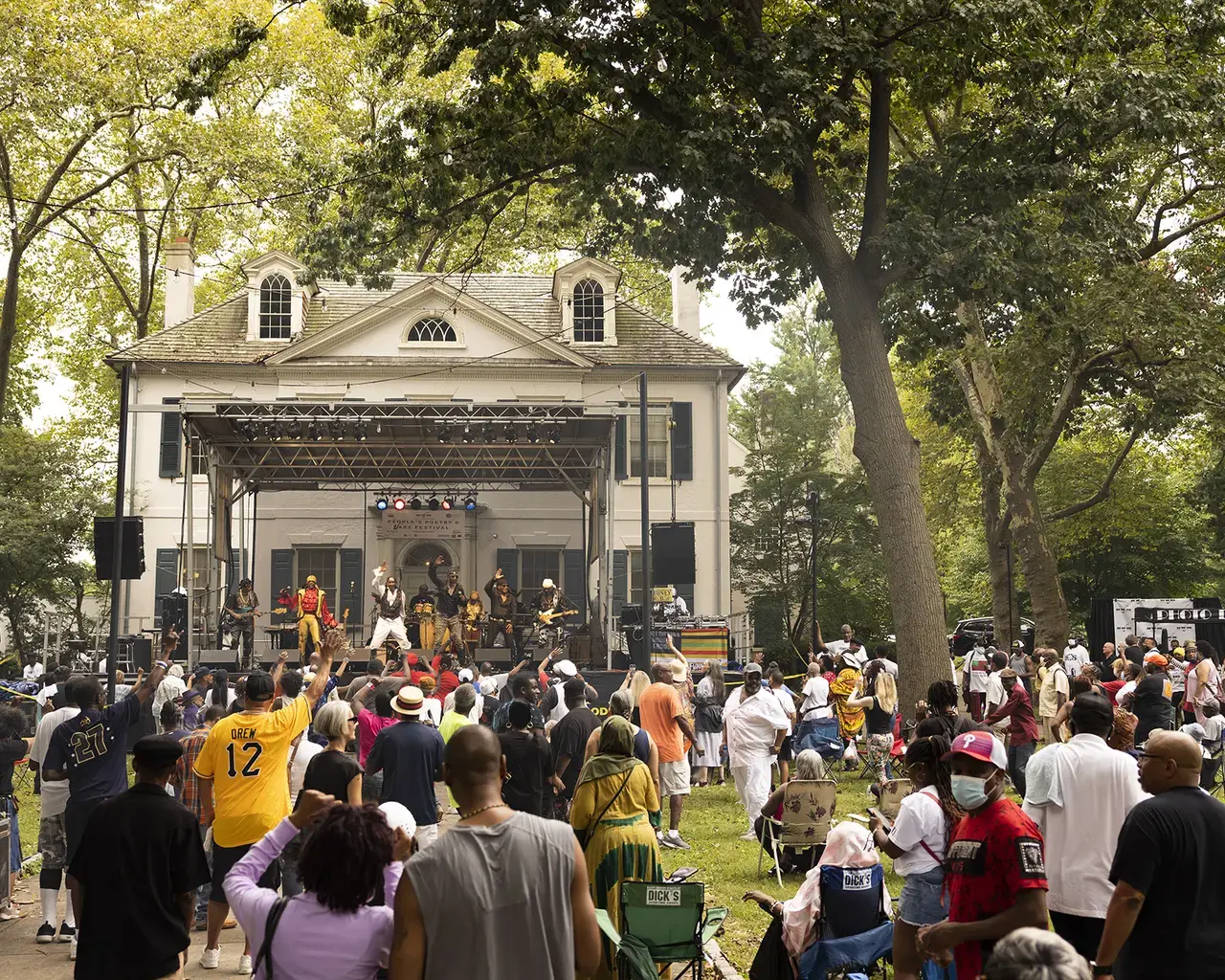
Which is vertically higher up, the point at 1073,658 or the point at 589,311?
the point at 589,311

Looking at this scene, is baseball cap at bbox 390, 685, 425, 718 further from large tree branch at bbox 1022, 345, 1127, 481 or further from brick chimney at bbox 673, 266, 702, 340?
brick chimney at bbox 673, 266, 702, 340

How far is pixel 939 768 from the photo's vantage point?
5664 millimetres

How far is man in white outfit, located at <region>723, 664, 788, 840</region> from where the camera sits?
12219 mm

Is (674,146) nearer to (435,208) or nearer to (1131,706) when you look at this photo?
(435,208)

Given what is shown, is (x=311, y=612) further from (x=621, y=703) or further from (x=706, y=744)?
(x=621, y=703)

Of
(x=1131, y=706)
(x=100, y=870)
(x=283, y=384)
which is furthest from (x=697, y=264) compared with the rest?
(x=283, y=384)

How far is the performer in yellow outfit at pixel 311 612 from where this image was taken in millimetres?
23672

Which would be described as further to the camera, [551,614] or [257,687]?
[551,614]

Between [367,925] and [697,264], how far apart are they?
42.0ft

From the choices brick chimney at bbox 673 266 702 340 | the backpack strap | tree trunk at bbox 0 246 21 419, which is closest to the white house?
brick chimney at bbox 673 266 702 340

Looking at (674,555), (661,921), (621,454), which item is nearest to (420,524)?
(621,454)

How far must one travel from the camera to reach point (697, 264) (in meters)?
15.7

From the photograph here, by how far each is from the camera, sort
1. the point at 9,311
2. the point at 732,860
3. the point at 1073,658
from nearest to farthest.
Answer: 1. the point at 732,860
2. the point at 1073,658
3. the point at 9,311

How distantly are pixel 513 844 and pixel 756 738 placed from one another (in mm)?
8764
